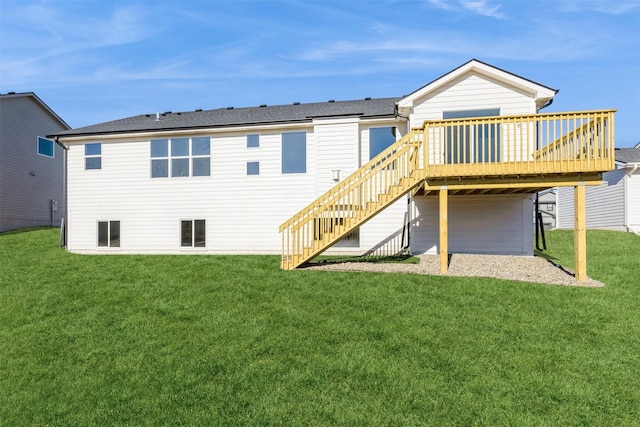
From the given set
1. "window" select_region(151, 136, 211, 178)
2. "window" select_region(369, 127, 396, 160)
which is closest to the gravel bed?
"window" select_region(369, 127, 396, 160)

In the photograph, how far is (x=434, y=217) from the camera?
1216cm

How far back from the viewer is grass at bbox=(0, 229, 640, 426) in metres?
4.12

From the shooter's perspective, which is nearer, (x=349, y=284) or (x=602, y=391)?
(x=602, y=391)

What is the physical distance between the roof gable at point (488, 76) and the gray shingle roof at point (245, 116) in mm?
1047

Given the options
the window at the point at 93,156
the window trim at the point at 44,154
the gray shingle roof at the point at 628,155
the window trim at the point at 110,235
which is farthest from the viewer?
the window trim at the point at 44,154

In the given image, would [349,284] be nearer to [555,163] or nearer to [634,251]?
[555,163]

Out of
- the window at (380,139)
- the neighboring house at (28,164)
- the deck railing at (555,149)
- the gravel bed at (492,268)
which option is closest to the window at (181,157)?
the window at (380,139)

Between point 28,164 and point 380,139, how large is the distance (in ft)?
64.5

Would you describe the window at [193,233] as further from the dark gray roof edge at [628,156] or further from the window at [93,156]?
the dark gray roof edge at [628,156]

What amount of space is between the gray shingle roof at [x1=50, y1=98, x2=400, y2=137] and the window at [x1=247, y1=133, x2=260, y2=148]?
479 millimetres

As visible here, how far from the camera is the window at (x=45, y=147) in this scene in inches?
845

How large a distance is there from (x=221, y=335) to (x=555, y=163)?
26.9ft

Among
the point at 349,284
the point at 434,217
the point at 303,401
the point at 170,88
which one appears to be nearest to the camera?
the point at 303,401

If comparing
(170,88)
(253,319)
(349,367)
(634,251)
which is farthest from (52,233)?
(634,251)
